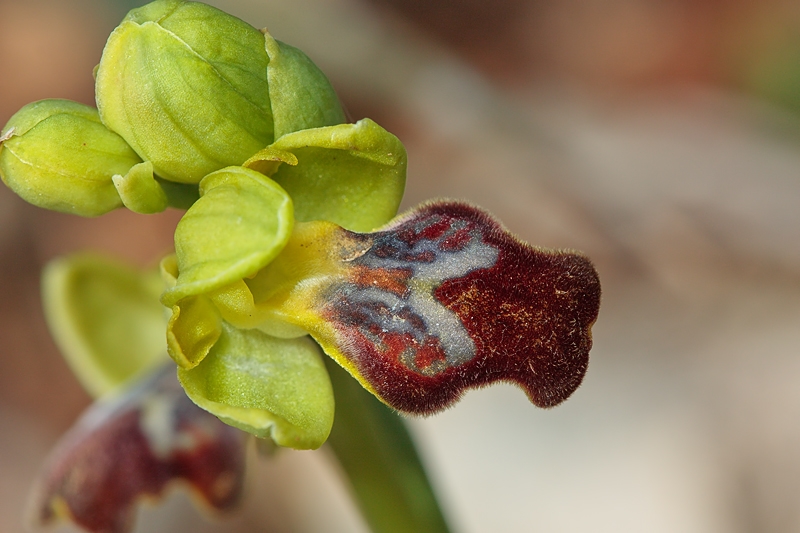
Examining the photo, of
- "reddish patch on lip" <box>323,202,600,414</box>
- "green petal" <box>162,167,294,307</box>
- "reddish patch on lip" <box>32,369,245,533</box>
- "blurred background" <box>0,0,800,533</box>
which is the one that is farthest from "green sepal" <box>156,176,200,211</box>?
"blurred background" <box>0,0,800,533</box>

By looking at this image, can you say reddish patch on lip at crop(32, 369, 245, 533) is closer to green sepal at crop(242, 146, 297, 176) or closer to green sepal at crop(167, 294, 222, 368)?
green sepal at crop(167, 294, 222, 368)

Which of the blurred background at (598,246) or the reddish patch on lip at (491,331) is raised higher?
the reddish patch on lip at (491,331)

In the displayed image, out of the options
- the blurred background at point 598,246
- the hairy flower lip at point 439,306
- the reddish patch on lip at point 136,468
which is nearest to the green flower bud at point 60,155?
the hairy flower lip at point 439,306

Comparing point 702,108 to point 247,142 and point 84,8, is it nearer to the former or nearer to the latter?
point 84,8

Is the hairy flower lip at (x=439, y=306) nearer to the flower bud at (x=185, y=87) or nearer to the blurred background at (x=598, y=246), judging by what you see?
the flower bud at (x=185, y=87)

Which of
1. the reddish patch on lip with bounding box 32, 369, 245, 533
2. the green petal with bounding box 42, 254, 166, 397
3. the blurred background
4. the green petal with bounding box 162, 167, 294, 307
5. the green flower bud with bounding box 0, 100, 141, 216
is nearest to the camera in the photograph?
the green petal with bounding box 162, 167, 294, 307

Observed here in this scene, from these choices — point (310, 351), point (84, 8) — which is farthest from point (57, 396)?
point (310, 351)
